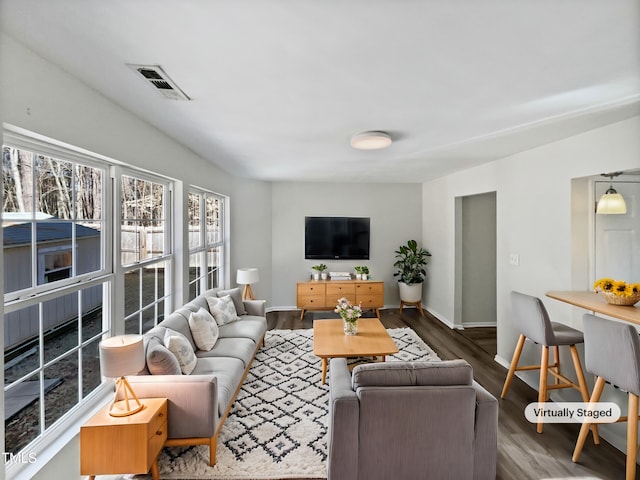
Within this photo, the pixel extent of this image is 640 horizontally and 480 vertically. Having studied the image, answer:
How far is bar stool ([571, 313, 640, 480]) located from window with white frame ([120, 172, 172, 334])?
334cm

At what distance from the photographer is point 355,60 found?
4.67ft

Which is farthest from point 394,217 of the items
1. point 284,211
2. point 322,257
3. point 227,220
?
point 227,220

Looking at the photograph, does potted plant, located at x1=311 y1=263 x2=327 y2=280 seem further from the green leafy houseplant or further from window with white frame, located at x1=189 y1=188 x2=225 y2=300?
window with white frame, located at x1=189 y1=188 x2=225 y2=300

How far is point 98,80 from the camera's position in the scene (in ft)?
5.41

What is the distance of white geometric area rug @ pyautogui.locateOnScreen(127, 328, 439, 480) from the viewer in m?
1.94

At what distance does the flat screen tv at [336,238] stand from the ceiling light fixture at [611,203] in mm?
3528

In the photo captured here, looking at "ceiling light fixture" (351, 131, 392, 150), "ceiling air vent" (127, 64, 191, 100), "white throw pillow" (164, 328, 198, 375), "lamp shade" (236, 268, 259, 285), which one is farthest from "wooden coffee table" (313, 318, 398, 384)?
"ceiling air vent" (127, 64, 191, 100)

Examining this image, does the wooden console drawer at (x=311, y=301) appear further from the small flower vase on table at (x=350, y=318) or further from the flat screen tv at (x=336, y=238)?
the small flower vase on table at (x=350, y=318)

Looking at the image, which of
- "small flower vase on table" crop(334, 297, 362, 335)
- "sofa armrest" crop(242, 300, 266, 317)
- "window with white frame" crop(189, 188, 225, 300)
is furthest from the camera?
"sofa armrest" crop(242, 300, 266, 317)

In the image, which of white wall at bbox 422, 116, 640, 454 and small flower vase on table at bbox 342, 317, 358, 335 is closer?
white wall at bbox 422, 116, 640, 454

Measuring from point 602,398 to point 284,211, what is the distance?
4761 mm

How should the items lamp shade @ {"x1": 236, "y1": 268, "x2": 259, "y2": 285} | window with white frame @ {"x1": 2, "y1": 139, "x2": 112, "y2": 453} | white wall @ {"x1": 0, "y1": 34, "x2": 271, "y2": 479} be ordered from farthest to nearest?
1. lamp shade @ {"x1": 236, "y1": 268, "x2": 259, "y2": 285}
2. window with white frame @ {"x1": 2, "y1": 139, "x2": 112, "y2": 453}
3. white wall @ {"x1": 0, "y1": 34, "x2": 271, "y2": 479}

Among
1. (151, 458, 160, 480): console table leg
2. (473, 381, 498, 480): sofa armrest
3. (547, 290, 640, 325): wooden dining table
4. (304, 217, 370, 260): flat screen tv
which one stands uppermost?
(304, 217, 370, 260): flat screen tv

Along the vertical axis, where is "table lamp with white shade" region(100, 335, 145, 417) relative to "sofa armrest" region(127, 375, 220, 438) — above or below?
above
